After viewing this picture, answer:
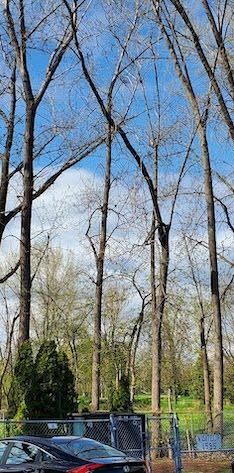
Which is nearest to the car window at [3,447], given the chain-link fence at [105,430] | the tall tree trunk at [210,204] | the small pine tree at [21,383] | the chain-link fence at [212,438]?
the chain-link fence at [105,430]

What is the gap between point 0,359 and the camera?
48.8 m

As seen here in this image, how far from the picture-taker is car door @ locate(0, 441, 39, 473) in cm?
1035

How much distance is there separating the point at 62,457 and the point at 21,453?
0.90 m

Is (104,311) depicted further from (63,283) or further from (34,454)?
(34,454)

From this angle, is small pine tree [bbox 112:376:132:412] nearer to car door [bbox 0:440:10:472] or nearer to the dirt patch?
the dirt patch

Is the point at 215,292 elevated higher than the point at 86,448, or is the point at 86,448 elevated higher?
the point at 215,292

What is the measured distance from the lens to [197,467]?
17.4 m

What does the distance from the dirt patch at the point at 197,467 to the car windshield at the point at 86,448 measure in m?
6.56

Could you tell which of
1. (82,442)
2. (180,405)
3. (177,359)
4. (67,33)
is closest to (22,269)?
(67,33)

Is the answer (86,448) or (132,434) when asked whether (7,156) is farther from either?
(86,448)

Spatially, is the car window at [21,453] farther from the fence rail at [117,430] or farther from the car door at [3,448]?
the fence rail at [117,430]

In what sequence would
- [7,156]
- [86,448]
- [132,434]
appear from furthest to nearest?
[7,156] < [132,434] < [86,448]

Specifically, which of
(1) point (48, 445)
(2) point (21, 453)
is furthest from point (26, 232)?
(1) point (48, 445)

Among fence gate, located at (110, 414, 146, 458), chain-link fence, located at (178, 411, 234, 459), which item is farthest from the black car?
chain-link fence, located at (178, 411, 234, 459)
